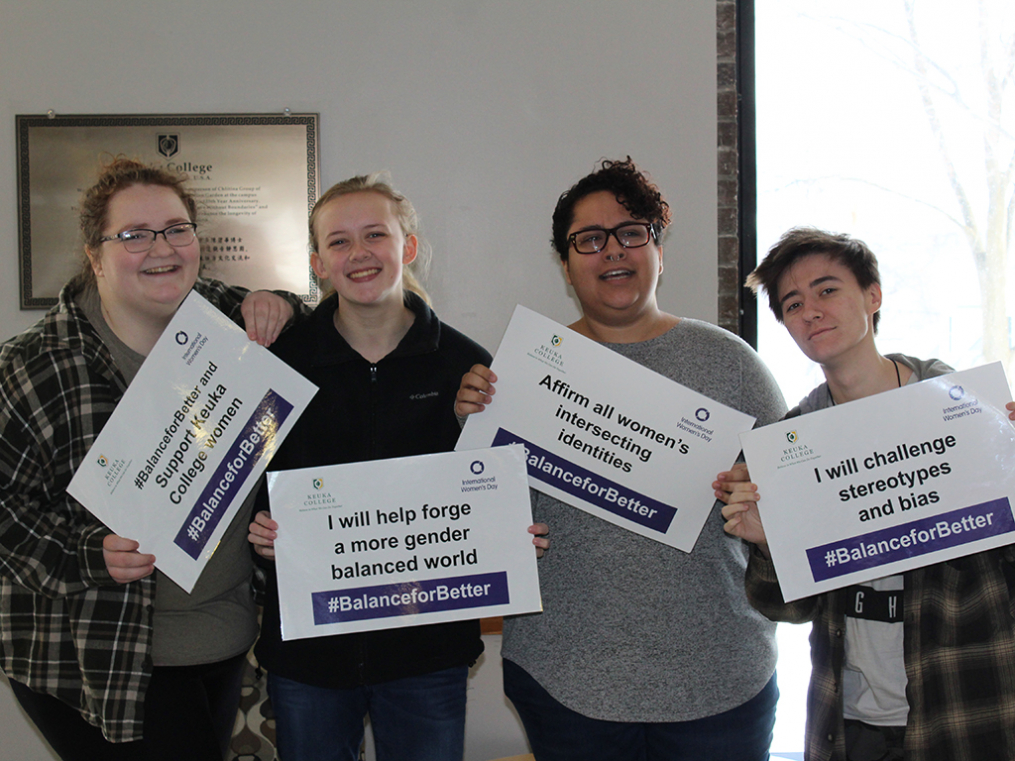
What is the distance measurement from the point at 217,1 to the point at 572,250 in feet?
7.27

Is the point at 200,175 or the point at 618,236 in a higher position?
the point at 200,175

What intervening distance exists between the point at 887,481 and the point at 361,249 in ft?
4.34

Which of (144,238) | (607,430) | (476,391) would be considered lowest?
(607,430)

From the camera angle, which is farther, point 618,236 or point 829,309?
point 618,236

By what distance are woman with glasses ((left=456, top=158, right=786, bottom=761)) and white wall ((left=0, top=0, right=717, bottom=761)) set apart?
135cm

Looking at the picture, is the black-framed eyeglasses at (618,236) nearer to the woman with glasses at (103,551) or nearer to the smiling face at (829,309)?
the smiling face at (829,309)

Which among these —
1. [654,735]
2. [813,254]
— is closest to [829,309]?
[813,254]

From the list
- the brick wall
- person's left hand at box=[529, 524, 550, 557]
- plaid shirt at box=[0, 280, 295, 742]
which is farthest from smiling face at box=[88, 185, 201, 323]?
the brick wall

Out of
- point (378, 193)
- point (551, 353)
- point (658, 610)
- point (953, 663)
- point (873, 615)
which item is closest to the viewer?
point (953, 663)

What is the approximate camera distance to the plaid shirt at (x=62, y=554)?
167cm

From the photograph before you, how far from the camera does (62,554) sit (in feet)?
5.55

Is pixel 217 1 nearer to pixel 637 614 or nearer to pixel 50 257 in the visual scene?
pixel 50 257

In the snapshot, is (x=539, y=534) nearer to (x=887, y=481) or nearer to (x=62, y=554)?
(x=887, y=481)

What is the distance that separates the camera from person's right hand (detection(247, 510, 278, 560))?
5.77ft
